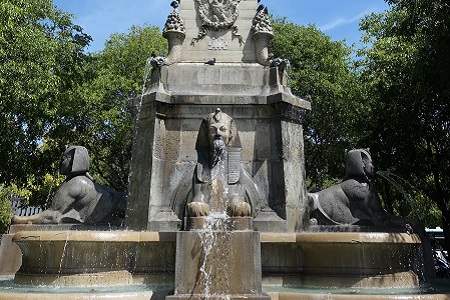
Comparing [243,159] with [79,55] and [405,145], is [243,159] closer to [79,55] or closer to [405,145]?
[405,145]

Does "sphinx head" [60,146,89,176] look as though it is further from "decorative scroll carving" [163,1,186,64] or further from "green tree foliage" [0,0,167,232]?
"green tree foliage" [0,0,167,232]

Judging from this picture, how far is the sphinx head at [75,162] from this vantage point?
10.1 m

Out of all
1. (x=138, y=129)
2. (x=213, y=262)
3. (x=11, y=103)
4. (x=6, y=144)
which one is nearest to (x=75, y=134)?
(x=6, y=144)

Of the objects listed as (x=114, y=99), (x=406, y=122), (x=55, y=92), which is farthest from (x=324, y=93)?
(x=55, y=92)

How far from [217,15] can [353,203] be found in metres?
5.39

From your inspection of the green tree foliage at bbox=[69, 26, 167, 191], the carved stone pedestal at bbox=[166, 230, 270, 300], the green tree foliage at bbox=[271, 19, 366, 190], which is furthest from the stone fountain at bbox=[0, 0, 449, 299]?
the green tree foliage at bbox=[271, 19, 366, 190]

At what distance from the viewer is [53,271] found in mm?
7027

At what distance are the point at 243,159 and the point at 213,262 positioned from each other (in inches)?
137

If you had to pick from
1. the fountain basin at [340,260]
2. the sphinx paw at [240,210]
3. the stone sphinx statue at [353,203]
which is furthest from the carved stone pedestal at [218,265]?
the stone sphinx statue at [353,203]

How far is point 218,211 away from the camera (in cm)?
797

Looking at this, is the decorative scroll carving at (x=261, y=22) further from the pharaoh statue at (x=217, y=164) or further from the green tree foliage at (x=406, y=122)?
the green tree foliage at (x=406, y=122)

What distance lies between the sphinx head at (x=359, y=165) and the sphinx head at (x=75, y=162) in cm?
588

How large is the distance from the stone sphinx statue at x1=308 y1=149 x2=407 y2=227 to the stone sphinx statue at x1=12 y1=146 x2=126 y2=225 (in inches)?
168

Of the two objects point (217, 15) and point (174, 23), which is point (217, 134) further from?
point (217, 15)
